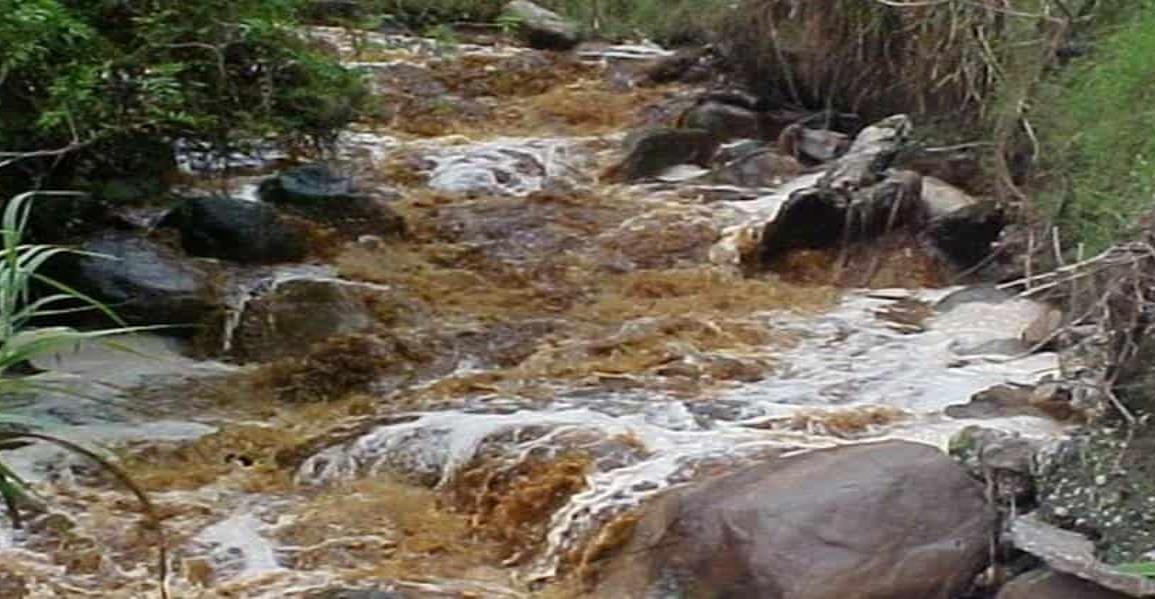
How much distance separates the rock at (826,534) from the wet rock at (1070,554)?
98mm

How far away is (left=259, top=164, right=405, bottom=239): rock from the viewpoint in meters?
7.32

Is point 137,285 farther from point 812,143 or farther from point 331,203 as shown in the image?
point 812,143

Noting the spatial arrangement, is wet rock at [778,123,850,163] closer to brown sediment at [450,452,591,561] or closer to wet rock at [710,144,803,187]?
wet rock at [710,144,803,187]

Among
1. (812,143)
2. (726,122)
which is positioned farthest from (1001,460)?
(726,122)

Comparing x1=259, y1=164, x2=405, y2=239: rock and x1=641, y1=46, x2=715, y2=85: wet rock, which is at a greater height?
x1=641, y1=46, x2=715, y2=85: wet rock

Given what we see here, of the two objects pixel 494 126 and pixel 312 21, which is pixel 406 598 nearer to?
pixel 312 21

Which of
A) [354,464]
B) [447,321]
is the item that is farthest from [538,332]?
[354,464]

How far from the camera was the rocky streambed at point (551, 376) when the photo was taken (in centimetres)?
391

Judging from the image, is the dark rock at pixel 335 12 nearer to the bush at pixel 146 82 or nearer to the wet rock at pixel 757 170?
the bush at pixel 146 82

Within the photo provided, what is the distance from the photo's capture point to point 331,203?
7477mm

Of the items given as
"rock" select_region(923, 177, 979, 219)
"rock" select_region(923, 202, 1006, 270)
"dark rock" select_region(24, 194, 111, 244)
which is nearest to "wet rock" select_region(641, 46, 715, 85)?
"rock" select_region(923, 177, 979, 219)

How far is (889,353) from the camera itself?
5.57 metres

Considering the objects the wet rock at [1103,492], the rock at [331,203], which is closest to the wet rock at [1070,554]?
the wet rock at [1103,492]

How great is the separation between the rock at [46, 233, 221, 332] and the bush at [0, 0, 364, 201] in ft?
1.39
